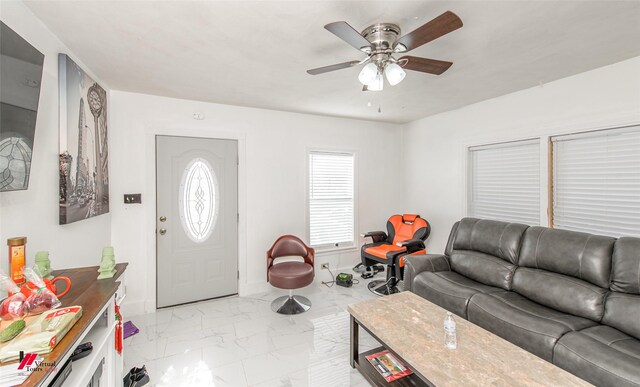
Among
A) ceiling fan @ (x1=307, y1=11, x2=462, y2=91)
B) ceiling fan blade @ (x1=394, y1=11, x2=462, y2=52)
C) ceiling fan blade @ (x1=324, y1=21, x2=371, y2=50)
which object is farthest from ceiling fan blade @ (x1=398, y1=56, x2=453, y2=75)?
ceiling fan blade @ (x1=324, y1=21, x2=371, y2=50)

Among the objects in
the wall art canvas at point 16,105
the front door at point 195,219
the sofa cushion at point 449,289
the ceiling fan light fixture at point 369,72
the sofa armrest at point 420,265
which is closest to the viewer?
the wall art canvas at point 16,105

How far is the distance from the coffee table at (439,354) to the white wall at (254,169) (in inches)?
75.6

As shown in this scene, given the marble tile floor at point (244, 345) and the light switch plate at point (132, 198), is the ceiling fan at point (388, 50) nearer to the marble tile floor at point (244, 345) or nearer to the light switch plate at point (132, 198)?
the marble tile floor at point (244, 345)

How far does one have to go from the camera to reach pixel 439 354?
156 cm

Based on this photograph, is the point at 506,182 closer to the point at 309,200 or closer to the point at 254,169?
the point at 309,200

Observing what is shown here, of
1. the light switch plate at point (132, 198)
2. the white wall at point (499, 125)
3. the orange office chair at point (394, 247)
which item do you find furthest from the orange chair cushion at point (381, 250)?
the light switch plate at point (132, 198)

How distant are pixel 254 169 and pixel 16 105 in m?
2.43

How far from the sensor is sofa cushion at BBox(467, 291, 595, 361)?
5.89ft

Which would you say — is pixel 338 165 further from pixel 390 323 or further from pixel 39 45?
pixel 39 45

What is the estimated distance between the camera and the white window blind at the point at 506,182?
121 inches

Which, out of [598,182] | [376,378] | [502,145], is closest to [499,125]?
[502,145]

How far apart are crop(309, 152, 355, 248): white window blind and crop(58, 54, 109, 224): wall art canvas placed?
7.98 feet

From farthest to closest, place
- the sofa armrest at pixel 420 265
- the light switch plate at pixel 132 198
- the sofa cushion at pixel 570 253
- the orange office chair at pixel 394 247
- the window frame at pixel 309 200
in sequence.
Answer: the window frame at pixel 309 200, the orange office chair at pixel 394 247, the light switch plate at pixel 132 198, the sofa armrest at pixel 420 265, the sofa cushion at pixel 570 253

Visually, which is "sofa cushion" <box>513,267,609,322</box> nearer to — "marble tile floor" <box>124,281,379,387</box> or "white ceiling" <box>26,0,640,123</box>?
"marble tile floor" <box>124,281,379,387</box>
